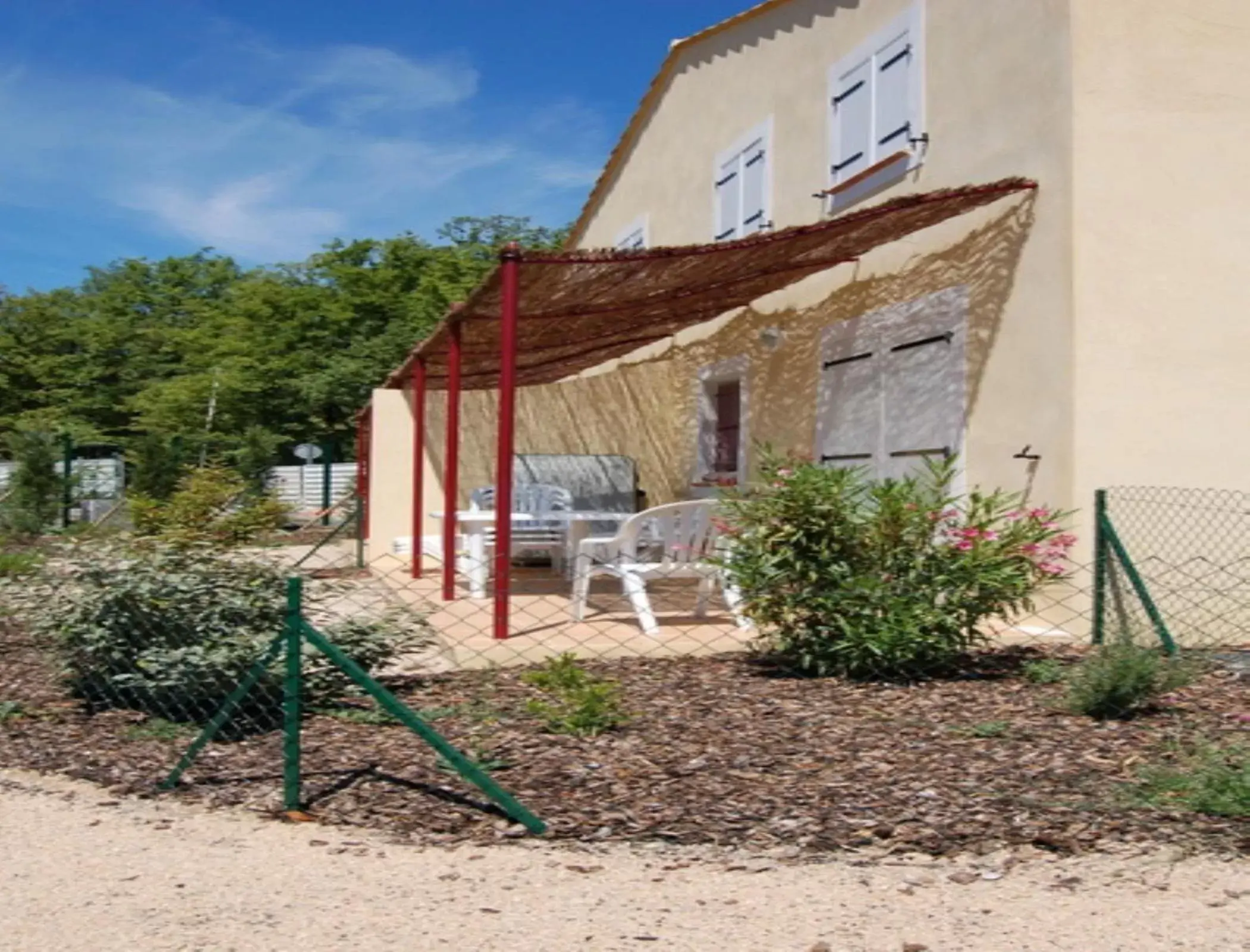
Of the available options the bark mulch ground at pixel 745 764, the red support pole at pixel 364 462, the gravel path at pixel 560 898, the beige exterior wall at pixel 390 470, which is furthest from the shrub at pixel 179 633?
the beige exterior wall at pixel 390 470

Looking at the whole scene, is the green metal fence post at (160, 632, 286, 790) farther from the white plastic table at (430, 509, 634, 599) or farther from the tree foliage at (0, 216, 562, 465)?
the tree foliage at (0, 216, 562, 465)

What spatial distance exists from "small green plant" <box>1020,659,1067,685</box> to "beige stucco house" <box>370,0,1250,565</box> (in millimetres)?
1244

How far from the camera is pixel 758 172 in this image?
10.8 meters

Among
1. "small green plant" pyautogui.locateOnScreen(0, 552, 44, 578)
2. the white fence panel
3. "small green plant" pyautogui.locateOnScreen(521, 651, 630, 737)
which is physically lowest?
"small green plant" pyautogui.locateOnScreen(521, 651, 630, 737)

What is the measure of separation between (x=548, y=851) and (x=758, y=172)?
27.1 ft

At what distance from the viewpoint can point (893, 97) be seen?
8594mm

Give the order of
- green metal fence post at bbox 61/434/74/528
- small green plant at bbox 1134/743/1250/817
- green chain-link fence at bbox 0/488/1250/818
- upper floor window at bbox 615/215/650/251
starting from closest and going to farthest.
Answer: small green plant at bbox 1134/743/1250/817 → green chain-link fence at bbox 0/488/1250/818 → upper floor window at bbox 615/215/650/251 → green metal fence post at bbox 61/434/74/528

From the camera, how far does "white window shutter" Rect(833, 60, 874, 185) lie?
352 inches

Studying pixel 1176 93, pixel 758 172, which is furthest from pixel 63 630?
pixel 758 172

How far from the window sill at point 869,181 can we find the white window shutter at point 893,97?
0.09 metres

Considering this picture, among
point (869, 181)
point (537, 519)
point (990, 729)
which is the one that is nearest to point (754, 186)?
point (869, 181)

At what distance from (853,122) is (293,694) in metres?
6.85

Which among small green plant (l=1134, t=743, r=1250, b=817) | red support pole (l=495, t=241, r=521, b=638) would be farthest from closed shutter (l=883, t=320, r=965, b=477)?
small green plant (l=1134, t=743, r=1250, b=817)

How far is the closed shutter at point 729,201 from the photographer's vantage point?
11.3 metres
